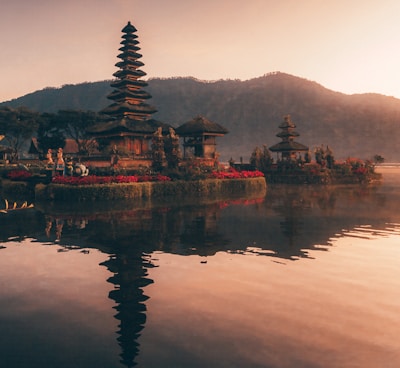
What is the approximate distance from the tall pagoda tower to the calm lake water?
4018 centimetres

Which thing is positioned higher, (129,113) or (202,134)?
(129,113)

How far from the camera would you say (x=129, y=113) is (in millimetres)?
60594

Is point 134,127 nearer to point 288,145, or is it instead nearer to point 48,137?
point 288,145

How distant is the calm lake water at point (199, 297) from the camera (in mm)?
6395

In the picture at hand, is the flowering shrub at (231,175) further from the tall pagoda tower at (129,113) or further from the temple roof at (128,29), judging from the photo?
the temple roof at (128,29)

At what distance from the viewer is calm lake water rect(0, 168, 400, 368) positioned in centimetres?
639

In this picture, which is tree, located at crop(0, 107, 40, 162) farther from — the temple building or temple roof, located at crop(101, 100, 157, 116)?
the temple building

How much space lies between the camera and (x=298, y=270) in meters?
11.1

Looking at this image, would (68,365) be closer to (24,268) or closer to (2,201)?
(24,268)

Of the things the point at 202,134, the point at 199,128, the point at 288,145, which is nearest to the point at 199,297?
the point at 199,128

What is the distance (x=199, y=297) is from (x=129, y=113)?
54015mm

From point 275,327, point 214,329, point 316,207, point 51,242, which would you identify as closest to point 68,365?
point 214,329

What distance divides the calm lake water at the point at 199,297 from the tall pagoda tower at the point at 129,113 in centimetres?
4018

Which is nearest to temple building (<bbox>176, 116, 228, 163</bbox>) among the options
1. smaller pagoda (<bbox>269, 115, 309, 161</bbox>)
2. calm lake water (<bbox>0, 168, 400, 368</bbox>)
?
smaller pagoda (<bbox>269, 115, 309, 161</bbox>)
